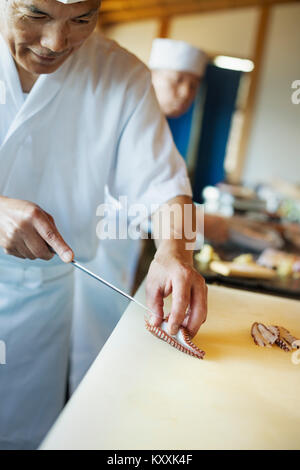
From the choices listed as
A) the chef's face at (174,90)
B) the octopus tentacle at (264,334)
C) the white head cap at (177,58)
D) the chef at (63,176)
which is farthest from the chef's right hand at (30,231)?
the white head cap at (177,58)

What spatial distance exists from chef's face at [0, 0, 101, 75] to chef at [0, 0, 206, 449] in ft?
0.10

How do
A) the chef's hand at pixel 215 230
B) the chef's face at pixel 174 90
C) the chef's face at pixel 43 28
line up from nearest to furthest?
the chef's face at pixel 43 28 → the chef's hand at pixel 215 230 → the chef's face at pixel 174 90

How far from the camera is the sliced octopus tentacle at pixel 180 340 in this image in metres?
1.00

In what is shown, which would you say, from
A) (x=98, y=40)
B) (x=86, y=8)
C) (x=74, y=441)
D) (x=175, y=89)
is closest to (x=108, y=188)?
(x=98, y=40)

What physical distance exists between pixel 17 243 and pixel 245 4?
772cm

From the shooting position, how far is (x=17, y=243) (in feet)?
3.41

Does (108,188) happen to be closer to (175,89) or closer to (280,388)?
(280,388)

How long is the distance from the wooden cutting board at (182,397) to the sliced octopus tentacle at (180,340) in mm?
14

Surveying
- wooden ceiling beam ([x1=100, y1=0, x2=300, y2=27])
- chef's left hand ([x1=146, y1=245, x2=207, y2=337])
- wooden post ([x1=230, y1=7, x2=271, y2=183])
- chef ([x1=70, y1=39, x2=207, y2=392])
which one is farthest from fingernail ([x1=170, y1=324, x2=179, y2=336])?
wooden ceiling beam ([x1=100, y1=0, x2=300, y2=27])

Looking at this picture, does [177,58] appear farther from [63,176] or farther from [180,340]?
[180,340]

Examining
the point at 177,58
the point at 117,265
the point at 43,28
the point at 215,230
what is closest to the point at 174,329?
the point at 43,28

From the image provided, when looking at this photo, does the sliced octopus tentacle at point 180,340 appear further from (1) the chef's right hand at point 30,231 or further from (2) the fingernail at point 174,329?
(1) the chef's right hand at point 30,231

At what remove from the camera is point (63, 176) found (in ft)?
4.42

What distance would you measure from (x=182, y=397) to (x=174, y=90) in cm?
216
